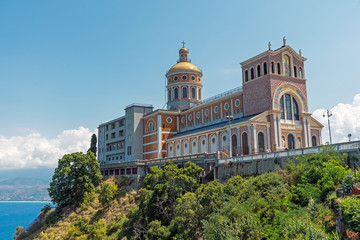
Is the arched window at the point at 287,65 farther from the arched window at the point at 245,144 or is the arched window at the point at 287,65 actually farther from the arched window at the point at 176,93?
the arched window at the point at 176,93

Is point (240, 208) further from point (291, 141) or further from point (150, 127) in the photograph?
point (150, 127)

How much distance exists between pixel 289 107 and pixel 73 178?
33.2m

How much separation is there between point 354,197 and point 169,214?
1997 centimetres

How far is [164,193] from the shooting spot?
33.2 m

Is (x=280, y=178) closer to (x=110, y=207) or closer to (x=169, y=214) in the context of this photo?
(x=169, y=214)

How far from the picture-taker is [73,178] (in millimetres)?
49188

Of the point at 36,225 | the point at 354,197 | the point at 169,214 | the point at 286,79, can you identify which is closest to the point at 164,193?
the point at 169,214

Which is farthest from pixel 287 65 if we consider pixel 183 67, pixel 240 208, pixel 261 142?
pixel 240 208

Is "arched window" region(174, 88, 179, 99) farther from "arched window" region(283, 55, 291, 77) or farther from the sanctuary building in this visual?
"arched window" region(283, 55, 291, 77)

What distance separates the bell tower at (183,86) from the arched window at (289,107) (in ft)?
82.6

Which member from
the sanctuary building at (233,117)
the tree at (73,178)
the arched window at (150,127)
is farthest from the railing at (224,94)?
the tree at (73,178)

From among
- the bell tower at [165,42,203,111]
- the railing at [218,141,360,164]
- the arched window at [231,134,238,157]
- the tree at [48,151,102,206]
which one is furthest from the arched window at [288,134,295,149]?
the tree at [48,151,102,206]

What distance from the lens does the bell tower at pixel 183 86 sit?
2655 inches

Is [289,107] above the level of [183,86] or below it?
below
